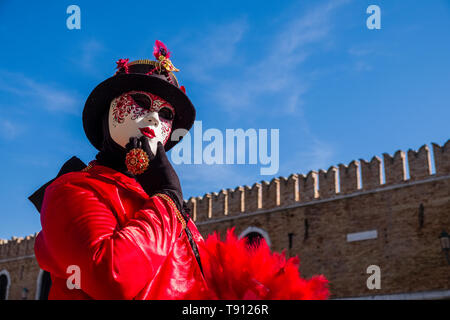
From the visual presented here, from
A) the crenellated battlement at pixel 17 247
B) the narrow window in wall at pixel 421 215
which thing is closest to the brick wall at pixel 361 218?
the narrow window in wall at pixel 421 215

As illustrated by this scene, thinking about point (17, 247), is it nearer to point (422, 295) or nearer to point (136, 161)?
point (422, 295)

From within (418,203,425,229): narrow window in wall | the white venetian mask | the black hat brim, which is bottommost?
the white venetian mask

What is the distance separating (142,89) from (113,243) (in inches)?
30.5

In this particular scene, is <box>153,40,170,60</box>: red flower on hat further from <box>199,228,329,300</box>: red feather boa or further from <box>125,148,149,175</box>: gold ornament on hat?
<box>199,228,329,300</box>: red feather boa

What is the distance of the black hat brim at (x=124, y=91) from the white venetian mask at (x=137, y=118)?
3 cm

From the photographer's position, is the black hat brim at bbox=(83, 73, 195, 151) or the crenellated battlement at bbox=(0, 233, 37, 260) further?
the crenellated battlement at bbox=(0, 233, 37, 260)

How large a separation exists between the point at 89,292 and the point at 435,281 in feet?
44.8

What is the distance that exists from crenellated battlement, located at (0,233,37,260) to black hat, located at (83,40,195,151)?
72.7 feet

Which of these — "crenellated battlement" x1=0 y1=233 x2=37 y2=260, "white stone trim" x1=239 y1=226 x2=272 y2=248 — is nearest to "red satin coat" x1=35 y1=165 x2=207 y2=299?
"white stone trim" x1=239 y1=226 x2=272 y2=248

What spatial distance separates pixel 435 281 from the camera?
1358 cm

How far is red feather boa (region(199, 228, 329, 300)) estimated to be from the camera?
5.39ft

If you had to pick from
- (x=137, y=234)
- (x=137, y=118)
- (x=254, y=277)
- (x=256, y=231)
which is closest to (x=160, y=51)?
(x=137, y=118)
